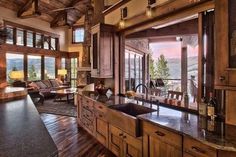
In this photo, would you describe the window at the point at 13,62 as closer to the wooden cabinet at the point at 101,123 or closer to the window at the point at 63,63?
the window at the point at 63,63

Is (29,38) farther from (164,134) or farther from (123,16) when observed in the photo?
(164,134)

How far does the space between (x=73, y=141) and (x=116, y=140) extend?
1.35m

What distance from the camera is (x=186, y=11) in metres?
2.44

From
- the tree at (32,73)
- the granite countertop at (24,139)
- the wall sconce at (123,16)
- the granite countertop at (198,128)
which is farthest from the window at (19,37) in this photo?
the granite countertop at (198,128)

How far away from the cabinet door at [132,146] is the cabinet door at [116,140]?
0.14 m

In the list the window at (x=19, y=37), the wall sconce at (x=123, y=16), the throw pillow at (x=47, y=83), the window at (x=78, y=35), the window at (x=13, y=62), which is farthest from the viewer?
the window at (x=78, y=35)

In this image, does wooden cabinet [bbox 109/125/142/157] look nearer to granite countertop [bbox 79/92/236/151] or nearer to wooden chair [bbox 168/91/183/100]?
granite countertop [bbox 79/92/236/151]

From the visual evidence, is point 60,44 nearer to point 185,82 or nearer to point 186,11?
point 185,82

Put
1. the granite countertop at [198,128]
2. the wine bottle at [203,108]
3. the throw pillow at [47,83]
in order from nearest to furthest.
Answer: the granite countertop at [198,128] → the wine bottle at [203,108] → the throw pillow at [47,83]

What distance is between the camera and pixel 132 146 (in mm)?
2568

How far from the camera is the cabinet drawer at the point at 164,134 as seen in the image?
1.80m

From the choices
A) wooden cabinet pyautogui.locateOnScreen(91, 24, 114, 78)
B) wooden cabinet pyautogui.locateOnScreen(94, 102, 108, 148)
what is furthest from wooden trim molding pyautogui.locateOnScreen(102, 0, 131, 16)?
wooden cabinet pyautogui.locateOnScreen(94, 102, 108, 148)

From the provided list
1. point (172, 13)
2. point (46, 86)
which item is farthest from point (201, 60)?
point (46, 86)

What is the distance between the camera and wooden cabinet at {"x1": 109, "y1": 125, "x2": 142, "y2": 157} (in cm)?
246
